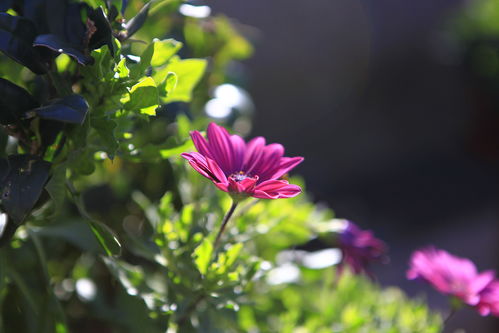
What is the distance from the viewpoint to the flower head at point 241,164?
0.48 meters

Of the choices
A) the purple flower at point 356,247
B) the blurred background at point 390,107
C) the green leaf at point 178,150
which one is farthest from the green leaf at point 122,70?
the blurred background at point 390,107

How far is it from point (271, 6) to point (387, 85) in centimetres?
101

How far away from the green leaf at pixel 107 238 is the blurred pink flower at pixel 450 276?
37cm

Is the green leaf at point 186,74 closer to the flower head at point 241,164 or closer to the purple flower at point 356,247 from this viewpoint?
the flower head at point 241,164

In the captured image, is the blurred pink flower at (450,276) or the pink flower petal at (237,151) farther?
the blurred pink flower at (450,276)

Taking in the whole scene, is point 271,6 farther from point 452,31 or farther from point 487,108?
point 487,108

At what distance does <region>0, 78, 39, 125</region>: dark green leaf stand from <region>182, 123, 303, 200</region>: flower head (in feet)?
0.52

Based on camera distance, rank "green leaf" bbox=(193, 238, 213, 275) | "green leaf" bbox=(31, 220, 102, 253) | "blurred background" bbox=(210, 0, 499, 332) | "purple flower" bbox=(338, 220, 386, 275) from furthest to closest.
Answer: "blurred background" bbox=(210, 0, 499, 332)
"purple flower" bbox=(338, 220, 386, 275)
"green leaf" bbox=(31, 220, 102, 253)
"green leaf" bbox=(193, 238, 213, 275)

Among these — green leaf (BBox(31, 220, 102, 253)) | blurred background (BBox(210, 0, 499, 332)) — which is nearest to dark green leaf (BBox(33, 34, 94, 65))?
green leaf (BBox(31, 220, 102, 253))

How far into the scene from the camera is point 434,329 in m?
0.73

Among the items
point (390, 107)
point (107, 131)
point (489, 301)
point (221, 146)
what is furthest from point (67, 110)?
point (390, 107)

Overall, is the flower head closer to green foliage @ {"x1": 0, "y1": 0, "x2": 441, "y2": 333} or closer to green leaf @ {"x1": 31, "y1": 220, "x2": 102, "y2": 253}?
green foliage @ {"x1": 0, "y1": 0, "x2": 441, "y2": 333}

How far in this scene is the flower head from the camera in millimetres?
482

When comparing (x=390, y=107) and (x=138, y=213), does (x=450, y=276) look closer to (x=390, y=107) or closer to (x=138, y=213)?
(x=138, y=213)
